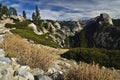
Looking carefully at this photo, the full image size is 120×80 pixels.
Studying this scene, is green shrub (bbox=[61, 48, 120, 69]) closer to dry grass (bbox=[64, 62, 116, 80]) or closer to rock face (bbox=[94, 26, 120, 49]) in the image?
dry grass (bbox=[64, 62, 116, 80])

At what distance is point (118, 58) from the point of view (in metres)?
27.4

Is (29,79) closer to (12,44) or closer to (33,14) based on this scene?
(12,44)

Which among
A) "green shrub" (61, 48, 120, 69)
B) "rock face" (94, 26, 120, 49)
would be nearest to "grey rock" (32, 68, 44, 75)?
"green shrub" (61, 48, 120, 69)

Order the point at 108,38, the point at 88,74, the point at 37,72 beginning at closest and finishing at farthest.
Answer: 1. the point at 88,74
2. the point at 37,72
3. the point at 108,38

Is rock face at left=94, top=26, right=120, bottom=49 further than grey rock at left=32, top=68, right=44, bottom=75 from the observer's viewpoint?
Yes

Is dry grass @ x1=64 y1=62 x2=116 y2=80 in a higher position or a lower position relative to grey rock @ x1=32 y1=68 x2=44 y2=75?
higher

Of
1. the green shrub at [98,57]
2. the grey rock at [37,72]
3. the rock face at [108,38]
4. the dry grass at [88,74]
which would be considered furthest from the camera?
the rock face at [108,38]

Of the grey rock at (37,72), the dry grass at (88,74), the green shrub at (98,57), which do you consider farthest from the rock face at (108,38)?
the dry grass at (88,74)

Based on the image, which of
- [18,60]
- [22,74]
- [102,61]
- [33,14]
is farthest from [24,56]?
[33,14]

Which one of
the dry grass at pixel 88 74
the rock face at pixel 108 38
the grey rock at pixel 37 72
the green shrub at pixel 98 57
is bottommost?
the rock face at pixel 108 38

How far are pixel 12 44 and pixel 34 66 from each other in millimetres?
3072

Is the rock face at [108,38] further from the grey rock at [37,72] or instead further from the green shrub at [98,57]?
the grey rock at [37,72]

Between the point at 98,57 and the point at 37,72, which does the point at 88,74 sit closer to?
the point at 37,72

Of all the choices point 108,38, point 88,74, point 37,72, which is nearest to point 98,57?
point 37,72
